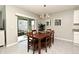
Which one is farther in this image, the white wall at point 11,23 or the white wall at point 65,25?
the white wall at point 65,25

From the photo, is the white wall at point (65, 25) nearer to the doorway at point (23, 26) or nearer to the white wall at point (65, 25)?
the white wall at point (65, 25)

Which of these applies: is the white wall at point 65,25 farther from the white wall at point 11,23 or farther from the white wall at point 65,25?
the white wall at point 11,23

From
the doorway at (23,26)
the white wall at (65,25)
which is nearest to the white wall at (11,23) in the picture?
the doorway at (23,26)

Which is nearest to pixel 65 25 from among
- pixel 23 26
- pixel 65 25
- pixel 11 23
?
pixel 65 25

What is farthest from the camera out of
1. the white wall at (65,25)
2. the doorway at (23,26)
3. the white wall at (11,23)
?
the doorway at (23,26)

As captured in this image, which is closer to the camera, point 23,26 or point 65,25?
point 65,25

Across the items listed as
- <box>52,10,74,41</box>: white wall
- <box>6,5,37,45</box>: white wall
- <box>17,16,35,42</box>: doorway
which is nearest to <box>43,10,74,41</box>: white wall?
<box>52,10,74,41</box>: white wall

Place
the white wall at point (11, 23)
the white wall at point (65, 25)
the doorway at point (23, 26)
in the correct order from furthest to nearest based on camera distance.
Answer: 1. the doorway at point (23, 26)
2. the white wall at point (65, 25)
3. the white wall at point (11, 23)

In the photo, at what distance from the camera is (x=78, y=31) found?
5305 millimetres

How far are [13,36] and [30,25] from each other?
2.94m

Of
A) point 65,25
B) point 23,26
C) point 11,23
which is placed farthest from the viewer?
point 23,26

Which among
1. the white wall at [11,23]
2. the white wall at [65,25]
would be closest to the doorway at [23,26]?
the white wall at [11,23]

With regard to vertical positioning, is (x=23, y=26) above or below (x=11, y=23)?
below

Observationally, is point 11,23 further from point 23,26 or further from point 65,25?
point 65,25
